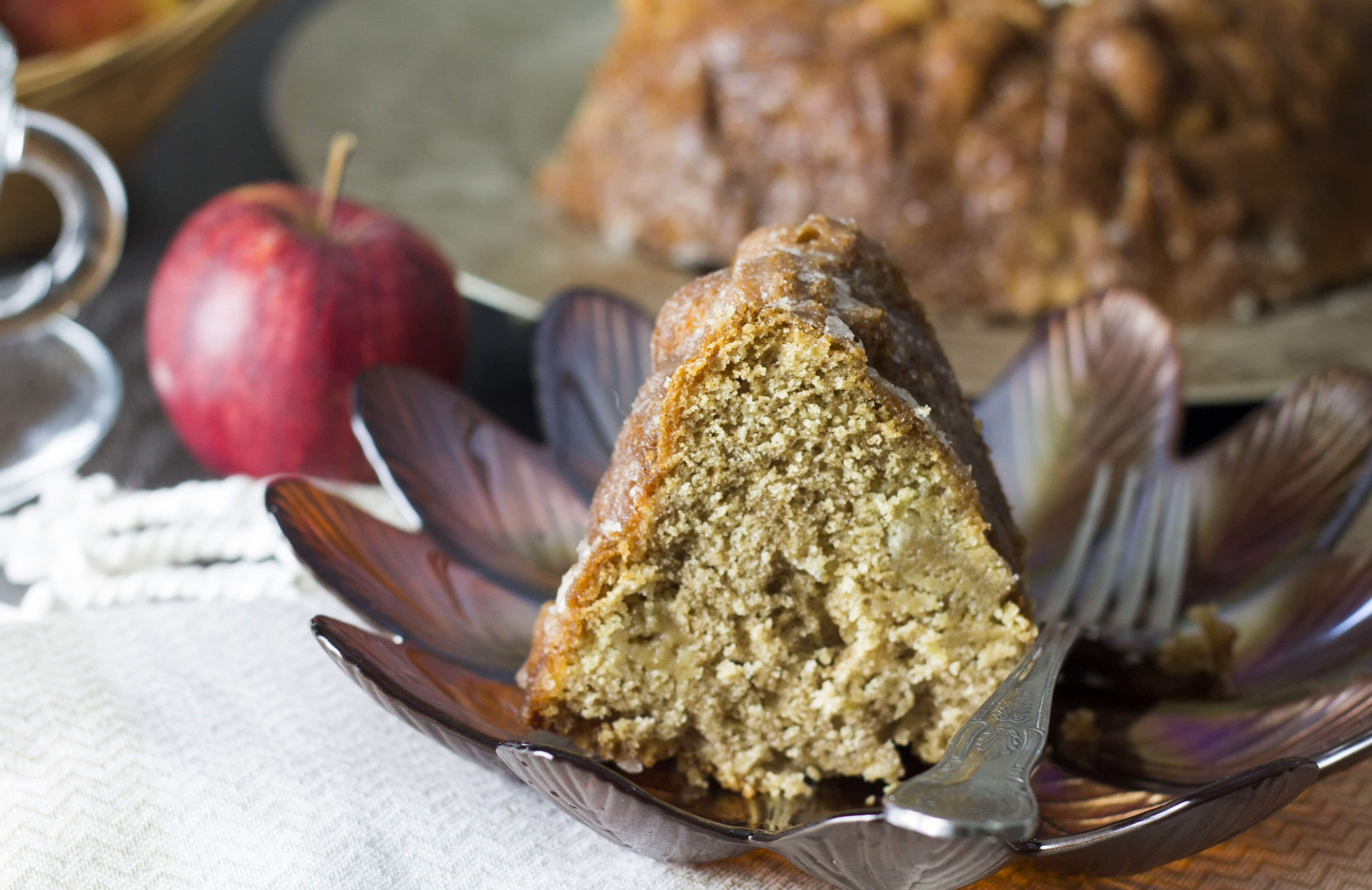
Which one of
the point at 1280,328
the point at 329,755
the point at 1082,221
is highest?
the point at 1082,221

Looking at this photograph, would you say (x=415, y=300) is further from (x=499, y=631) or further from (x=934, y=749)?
(x=934, y=749)

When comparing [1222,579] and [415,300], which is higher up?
[415,300]

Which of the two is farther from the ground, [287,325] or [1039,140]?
[1039,140]

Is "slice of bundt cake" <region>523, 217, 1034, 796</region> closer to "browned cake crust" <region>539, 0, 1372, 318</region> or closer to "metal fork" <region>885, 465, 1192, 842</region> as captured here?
"metal fork" <region>885, 465, 1192, 842</region>

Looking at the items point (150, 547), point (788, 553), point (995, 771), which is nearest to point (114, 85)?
point (150, 547)

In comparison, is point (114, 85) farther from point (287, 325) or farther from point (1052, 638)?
point (1052, 638)

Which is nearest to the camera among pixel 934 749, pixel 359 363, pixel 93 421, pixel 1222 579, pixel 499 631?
pixel 934 749

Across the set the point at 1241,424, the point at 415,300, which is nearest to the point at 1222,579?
the point at 1241,424
